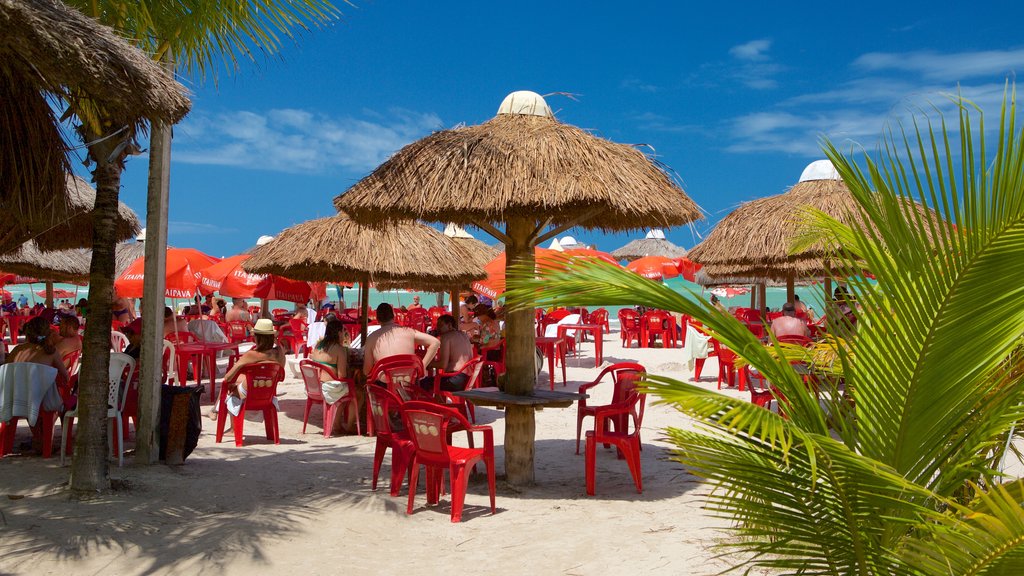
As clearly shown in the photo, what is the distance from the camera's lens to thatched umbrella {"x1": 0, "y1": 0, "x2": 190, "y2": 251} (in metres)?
3.69

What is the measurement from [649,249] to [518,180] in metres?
21.4

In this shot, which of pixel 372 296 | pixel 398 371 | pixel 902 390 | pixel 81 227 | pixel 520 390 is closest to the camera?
pixel 902 390

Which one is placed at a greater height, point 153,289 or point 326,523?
point 153,289

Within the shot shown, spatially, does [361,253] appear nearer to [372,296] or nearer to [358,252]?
[358,252]

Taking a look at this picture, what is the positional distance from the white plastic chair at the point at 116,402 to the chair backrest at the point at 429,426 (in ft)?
8.51

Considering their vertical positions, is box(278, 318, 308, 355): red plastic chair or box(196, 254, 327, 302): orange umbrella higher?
box(196, 254, 327, 302): orange umbrella

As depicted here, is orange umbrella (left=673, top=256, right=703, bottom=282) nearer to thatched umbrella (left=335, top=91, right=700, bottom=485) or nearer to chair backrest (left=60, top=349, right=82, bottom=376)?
thatched umbrella (left=335, top=91, right=700, bottom=485)

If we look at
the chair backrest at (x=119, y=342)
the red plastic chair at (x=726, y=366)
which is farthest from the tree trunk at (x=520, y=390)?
the chair backrest at (x=119, y=342)

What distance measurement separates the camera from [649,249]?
1044 inches

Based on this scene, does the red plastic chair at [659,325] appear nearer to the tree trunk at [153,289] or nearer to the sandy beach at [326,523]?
the sandy beach at [326,523]

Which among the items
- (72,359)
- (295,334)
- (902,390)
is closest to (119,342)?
(72,359)

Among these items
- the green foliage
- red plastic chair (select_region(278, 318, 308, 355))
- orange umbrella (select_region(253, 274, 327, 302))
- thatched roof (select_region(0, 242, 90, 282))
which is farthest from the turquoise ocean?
the green foliage

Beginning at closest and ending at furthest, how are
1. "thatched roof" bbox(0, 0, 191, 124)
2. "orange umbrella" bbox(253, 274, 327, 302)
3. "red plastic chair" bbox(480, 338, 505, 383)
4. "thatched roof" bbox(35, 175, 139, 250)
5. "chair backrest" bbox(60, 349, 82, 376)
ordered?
"thatched roof" bbox(0, 0, 191, 124)
"chair backrest" bbox(60, 349, 82, 376)
"thatched roof" bbox(35, 175, 139, 250)
"red plastic chair" bbox(480, 338, 505, 383)
"orange umbrella" bbox(253, 274, 327, 302)

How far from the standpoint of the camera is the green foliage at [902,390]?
7.04 feet
